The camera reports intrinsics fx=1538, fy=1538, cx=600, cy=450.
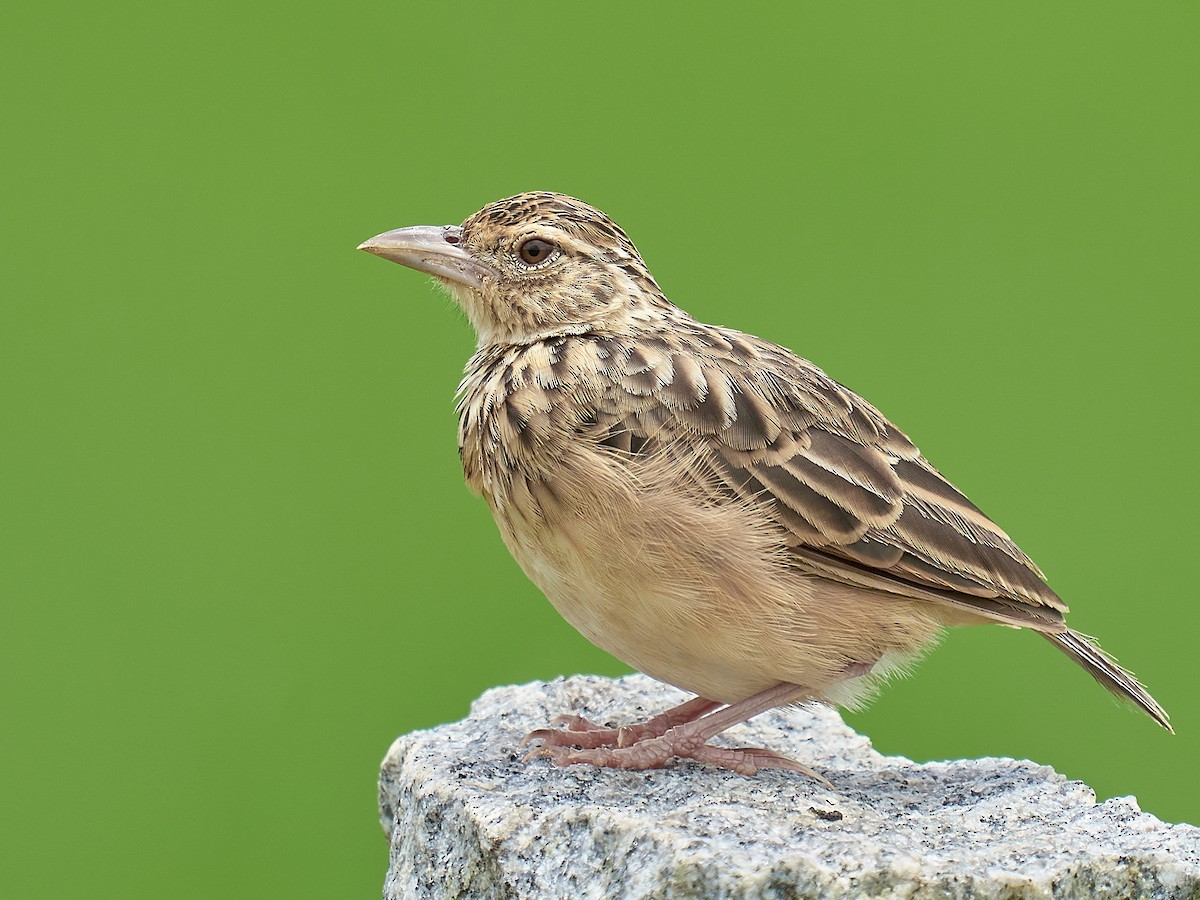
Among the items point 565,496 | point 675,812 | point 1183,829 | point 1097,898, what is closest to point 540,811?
point 675,812

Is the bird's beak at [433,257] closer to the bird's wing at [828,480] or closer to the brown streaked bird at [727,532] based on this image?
the brown streaked bird at [727,532]

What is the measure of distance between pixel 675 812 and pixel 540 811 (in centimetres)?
57

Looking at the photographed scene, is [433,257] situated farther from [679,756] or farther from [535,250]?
[679,756]

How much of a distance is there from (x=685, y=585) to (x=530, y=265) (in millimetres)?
1807

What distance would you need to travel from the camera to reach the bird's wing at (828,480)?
6371 millimetres

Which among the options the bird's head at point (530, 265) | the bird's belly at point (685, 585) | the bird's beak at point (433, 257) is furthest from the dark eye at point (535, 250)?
the bird's belly at point (685, 585)

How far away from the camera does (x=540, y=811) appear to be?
20.0 feet

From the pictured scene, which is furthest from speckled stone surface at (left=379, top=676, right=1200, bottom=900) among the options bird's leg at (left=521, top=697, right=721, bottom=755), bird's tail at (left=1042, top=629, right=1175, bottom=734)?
bird's tail at (left=1042, top=629, right=1175, bottom=734)

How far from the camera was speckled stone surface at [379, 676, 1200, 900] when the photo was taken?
538 cm

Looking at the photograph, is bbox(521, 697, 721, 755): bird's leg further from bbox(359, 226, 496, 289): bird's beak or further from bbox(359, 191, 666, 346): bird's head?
bbox(359, 226, 496, 289): bird's beak

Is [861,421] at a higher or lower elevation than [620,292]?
lower

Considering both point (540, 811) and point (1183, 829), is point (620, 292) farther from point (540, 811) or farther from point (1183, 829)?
point (1183, 829)

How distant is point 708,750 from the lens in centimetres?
662

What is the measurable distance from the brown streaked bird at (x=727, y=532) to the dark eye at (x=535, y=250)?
0.45 metres
